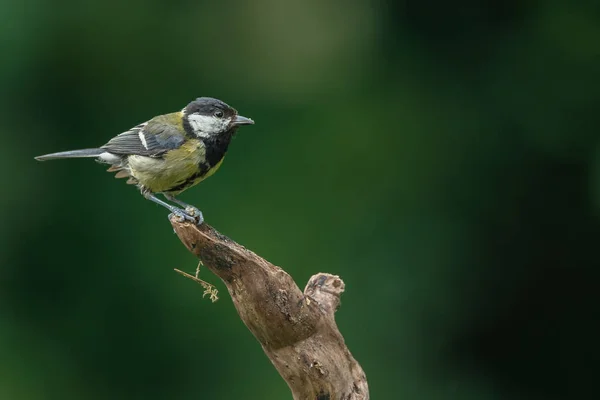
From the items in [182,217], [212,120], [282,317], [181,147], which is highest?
[212,120]

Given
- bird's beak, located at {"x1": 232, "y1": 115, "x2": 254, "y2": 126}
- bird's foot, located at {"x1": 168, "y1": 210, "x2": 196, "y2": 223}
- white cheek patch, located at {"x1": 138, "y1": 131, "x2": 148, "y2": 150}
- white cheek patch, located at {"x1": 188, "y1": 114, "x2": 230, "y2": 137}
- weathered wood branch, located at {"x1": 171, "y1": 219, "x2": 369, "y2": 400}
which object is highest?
bird's beak, located at {"x1": 232, "y1": 115, "x2": 254, "y2": 126}

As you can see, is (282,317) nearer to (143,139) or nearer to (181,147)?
(181,147)

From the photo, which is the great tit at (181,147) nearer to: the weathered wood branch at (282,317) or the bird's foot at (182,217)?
the bird's foot at (182,217)

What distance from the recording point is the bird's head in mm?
3082

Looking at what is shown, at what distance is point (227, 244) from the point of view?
2559 mm

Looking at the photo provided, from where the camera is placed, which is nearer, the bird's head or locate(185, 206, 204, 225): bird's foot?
locate(185, 206, 204, 225): bird's foot

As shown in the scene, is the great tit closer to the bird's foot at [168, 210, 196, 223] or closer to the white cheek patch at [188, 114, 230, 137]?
the white cheek patch at [188, 114, 230, 137]

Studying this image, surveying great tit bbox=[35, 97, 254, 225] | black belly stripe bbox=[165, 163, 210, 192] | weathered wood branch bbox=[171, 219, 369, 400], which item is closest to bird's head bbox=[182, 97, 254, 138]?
great tit bbox=[35, 97, 254, 225]

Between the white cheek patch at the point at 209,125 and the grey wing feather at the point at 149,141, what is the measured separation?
7cm

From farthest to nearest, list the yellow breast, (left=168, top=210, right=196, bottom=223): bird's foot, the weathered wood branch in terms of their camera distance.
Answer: the yellow breast
(left=168, top=210, right=196, bottom=223): bird's foot
the weathered wood branch

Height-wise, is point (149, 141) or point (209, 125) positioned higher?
point (209, 125)

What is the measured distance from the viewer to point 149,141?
3.12m

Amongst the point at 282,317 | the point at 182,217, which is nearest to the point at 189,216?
the point at 182,217

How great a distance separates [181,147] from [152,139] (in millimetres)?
142
